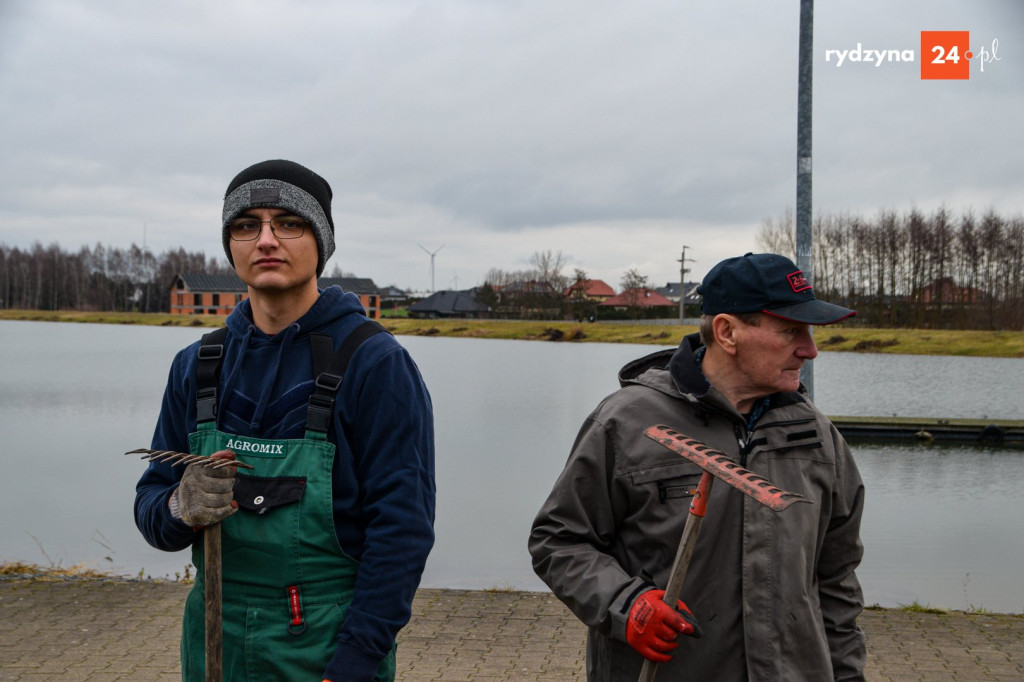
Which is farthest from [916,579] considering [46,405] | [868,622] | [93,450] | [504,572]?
[46,405]

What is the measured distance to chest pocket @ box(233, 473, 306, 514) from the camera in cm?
189

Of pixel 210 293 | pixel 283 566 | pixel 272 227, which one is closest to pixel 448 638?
pixel 283 566

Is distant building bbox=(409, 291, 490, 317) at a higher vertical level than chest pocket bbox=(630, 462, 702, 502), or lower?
higher

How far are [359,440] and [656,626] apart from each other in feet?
2.48

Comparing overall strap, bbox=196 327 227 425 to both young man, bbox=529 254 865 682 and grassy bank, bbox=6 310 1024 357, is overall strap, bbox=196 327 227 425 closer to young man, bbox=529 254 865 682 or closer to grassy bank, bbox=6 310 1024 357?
young man, bbox=529 254 865 682

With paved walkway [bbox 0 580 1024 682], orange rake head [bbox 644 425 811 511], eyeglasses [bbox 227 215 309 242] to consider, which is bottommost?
paved walkway [bbox 0 580 1024 682]

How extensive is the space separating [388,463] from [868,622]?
14.6 ft

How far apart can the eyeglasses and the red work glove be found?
1.15m

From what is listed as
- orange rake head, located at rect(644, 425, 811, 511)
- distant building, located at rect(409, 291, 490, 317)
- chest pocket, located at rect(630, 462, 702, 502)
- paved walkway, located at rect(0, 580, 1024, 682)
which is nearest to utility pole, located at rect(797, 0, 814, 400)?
paved walkway, located at rect(0, 580, 1024, 682)

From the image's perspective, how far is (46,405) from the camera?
887 inches

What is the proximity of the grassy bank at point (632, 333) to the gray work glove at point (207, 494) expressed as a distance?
715 inches

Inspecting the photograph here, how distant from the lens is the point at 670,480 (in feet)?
6.68

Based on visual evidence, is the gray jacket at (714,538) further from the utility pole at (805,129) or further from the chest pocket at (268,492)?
the utility pole at (805,129)

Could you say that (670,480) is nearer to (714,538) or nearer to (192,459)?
(714,538)
